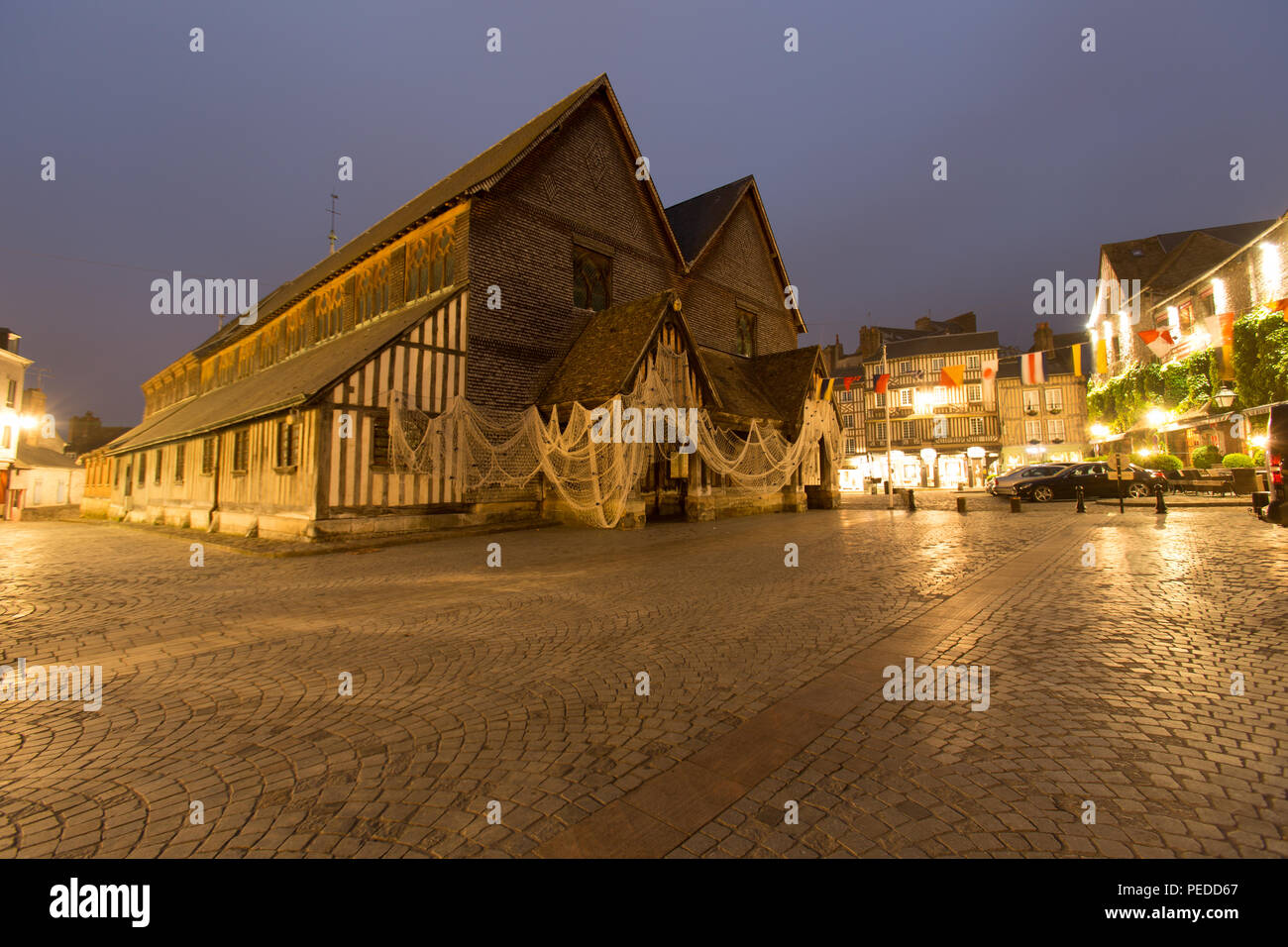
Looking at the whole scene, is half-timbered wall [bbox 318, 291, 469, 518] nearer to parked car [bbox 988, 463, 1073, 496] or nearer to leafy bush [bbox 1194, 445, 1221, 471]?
parked car [bbox 988, 463, 1073, 496]

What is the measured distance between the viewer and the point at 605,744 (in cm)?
291

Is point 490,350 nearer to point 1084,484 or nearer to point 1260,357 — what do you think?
point 1084,484

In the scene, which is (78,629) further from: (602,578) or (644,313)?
(644,313)

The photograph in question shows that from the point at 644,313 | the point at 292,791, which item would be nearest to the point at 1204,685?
the point at 292,791

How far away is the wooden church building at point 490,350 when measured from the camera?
12344 millimetres

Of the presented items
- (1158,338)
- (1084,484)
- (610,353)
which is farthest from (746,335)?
(1158,338)

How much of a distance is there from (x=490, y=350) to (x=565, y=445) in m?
3.53

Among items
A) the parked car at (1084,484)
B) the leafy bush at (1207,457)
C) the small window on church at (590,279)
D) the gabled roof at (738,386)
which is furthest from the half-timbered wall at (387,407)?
the leafy bush at (1207,457)

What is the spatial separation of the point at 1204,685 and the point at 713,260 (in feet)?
68.3

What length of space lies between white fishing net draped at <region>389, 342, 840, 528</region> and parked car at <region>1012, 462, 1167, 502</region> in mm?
13990

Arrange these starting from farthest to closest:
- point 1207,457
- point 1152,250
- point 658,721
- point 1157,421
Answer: point 1152,250, point 1157,421, point 1207,457, point 658,721

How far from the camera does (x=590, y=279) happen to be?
1731 cm

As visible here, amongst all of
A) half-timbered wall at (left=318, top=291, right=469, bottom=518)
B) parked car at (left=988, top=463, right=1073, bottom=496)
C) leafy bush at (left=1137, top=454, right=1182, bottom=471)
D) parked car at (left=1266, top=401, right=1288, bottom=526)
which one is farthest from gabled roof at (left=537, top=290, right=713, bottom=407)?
leafy bush at (left=1137, top=454, right=1182, bottom=471)

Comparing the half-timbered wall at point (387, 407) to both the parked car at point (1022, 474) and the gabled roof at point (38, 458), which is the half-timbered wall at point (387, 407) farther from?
the gabled roof at point (38, 458)
